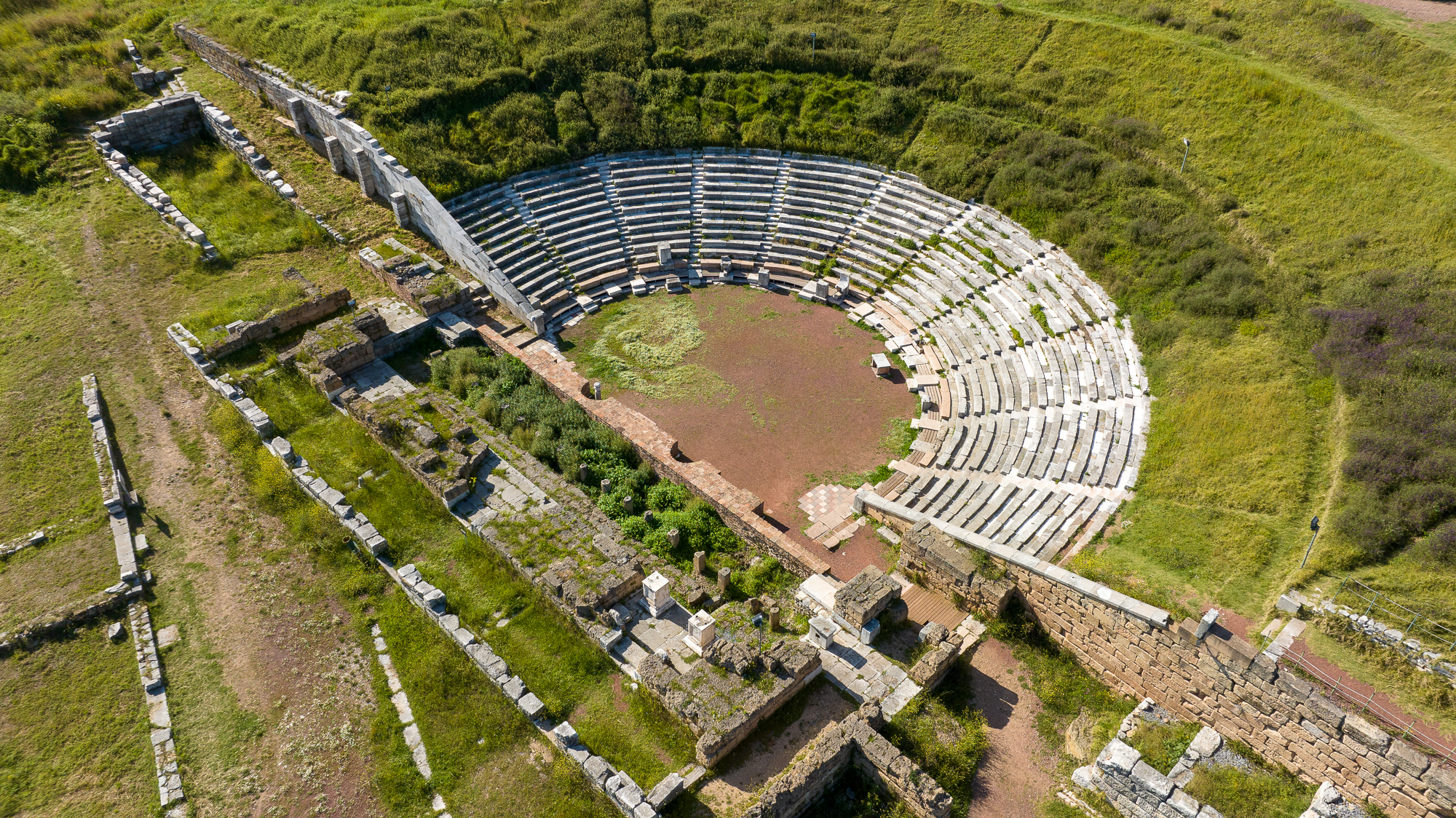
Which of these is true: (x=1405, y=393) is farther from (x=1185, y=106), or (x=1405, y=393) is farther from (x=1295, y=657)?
(x=1185, y=106)

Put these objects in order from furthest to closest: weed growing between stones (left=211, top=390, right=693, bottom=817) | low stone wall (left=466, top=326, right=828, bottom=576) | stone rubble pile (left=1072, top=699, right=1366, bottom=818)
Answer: low stone wall (left=466, top=326, right=828, bottom=576) → weed growing between stones (left=211, top=390, right=693, bottom=817) → stone rubble pile (left=1072, top=699, right=1366, bottom=818)

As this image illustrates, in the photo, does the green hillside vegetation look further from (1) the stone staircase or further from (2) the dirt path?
(2) the dirt path

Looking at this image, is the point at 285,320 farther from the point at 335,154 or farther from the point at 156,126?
the point at 156,126

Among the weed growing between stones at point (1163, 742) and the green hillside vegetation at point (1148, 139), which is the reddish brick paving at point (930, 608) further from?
the weed growing between stones at point (1163, 742)

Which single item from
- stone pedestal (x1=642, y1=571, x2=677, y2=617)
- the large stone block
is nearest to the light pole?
the large stone block

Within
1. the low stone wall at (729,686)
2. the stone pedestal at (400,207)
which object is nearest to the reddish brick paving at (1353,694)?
the low stone wall at (729,686)

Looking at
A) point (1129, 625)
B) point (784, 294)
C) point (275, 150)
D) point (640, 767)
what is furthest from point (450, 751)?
point (275, 150)

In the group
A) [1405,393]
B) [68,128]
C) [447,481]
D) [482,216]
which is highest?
[1405,393]

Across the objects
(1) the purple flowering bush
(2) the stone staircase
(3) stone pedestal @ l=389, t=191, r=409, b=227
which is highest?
(1) the purple flowering bush
